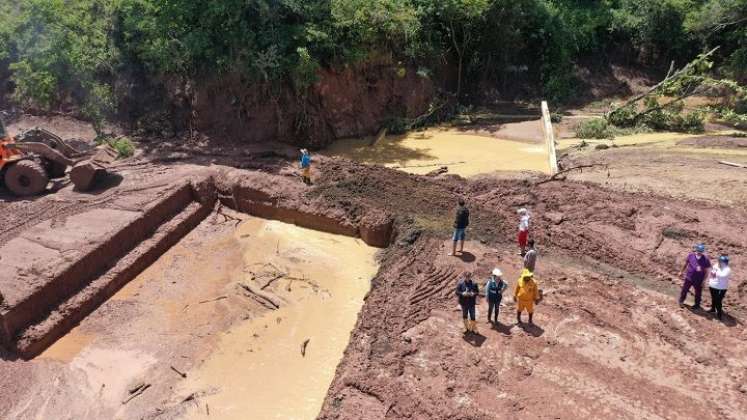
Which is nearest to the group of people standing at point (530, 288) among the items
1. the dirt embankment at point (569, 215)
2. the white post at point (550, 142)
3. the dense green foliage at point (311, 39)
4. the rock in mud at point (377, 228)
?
the dirt embankment at point (569, 215)

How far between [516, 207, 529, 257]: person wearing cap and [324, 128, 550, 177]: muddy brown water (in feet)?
16.4

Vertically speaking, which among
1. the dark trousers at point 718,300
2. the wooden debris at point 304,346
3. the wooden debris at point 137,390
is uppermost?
the dark trousers at point 718,300

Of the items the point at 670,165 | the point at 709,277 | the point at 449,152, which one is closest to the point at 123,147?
the point at 449,152

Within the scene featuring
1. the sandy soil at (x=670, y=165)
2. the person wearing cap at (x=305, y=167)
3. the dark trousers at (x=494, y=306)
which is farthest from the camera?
the person wearing cap at (x=305, y=167)

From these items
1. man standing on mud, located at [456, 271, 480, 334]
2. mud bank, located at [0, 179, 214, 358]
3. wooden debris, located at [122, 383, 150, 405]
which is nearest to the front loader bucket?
mud bank, located at [0, 179, 214, 358]

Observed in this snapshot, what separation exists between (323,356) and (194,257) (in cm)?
510

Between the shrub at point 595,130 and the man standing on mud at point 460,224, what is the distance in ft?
36.7

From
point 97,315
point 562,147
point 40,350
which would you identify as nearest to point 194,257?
point 97,315

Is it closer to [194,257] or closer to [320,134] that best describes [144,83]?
[320,134]

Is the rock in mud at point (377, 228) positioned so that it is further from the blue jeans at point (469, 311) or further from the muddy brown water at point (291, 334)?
the blue jeans at point (469, 311)

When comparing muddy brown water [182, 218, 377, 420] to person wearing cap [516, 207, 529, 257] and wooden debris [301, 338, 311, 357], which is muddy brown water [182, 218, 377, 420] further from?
person wearing cap [516, 207, 529, 257]

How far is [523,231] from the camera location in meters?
12.1

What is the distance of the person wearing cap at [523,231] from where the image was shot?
39.5 ft

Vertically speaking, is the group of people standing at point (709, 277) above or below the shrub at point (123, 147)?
below
